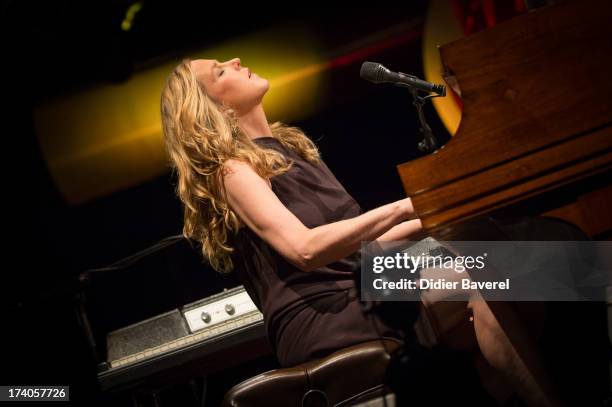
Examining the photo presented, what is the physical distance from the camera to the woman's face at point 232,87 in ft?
8.07

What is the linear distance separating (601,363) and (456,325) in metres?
0.47

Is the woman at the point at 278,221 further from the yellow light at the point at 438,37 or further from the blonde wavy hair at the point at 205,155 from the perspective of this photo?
the yellow light at the point at 438,37

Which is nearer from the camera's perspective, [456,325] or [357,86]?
[456,325]

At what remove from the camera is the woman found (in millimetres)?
1912

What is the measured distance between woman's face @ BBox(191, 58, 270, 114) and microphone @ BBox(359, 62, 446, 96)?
478 millimetres

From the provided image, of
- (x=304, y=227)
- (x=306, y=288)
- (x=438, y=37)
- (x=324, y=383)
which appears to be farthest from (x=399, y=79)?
(x=438, y=37)

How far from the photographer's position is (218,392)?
13.0 feet

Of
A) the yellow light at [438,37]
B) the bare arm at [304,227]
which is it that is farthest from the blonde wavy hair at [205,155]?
the yellow light at [438,37]

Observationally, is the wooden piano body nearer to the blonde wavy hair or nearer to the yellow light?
the blonde wavy hair

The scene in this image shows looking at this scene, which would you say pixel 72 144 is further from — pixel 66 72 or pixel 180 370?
pixel 180 370

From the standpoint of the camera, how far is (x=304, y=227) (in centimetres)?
196

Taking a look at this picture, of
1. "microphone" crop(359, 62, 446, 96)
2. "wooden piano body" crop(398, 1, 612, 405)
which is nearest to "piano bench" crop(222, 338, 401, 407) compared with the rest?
"wooden piano body" crop(398, 1, 612, 405)

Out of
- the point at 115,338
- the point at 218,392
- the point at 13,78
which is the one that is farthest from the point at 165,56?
the point at 218,392

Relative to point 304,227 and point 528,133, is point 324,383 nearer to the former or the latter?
point 304,227
